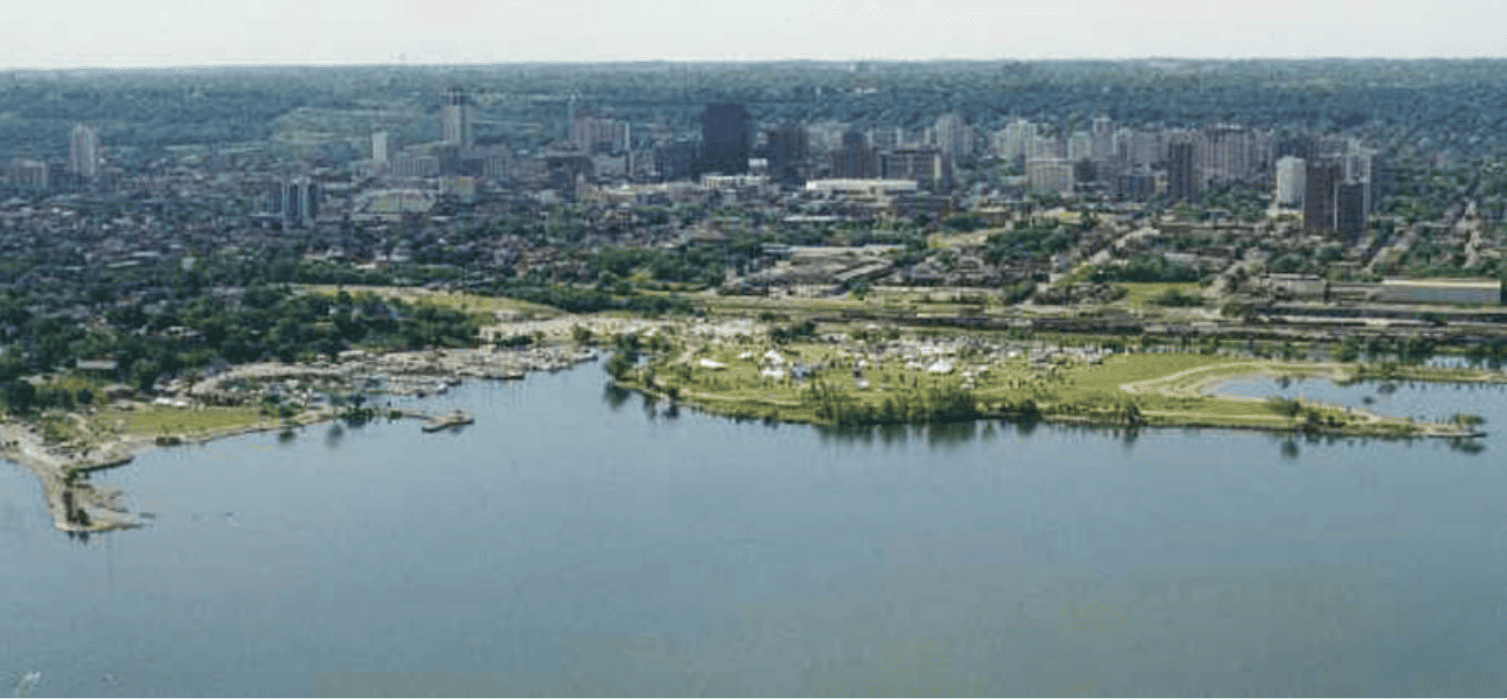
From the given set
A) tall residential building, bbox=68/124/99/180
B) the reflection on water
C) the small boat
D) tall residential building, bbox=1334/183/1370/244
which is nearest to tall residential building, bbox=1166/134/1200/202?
tall residential building, bbox=1334/183/1370/244

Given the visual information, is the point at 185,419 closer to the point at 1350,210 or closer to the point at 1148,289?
the point at 1148,289

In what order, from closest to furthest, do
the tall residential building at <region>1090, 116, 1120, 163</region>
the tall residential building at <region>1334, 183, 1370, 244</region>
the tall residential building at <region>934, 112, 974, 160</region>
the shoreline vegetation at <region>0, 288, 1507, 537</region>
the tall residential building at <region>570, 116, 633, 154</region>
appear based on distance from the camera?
the shoreline vegetation at <region>0, 288, 1507, 537</region> < the tall residential building at <region>1334, 183, 1370, 244</region> < the tall residential building at <region>1090, 116, 1120, 163</region> < the tall residential building at <region>934, 112, 974, 160</region> < the tall residential building at <region>570, 116, 633, 154</region>

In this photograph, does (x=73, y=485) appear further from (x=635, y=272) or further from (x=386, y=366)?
(x=635, y=272)

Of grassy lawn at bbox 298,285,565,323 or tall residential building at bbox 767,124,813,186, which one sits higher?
tall residential building at bbox 767,124,813,186

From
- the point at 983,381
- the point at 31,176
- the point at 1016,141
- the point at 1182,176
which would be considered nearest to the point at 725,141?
the point at 1016,141

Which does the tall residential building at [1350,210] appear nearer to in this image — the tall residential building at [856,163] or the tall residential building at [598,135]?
the tall residential building at [856,163]

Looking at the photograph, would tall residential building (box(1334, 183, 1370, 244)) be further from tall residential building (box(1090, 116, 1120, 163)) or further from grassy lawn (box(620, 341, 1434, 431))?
tall residential building (box(1090, 116, 1120, 163))
